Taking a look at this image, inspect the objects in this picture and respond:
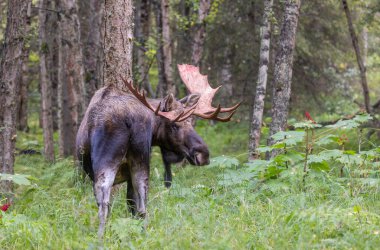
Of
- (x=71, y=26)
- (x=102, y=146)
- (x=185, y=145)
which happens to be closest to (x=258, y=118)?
(x=71, y=26)

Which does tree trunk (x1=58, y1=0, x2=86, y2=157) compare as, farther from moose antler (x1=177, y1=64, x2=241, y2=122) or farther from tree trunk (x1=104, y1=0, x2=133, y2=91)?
moose antler (x1=177, y1=64, x2=241, y2=122)

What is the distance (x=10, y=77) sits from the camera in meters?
10.7

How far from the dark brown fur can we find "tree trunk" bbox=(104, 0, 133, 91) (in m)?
1.17

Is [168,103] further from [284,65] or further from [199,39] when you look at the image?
[199,39]

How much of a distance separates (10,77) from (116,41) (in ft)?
9.70

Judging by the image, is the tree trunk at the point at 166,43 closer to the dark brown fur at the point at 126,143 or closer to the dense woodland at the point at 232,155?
the dense woodland at the point at 232,155

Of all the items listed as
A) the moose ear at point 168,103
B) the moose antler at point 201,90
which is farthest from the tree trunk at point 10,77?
the moose ear at point 168,103

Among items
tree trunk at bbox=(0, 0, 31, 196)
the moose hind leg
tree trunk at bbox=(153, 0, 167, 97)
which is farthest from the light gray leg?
tree trunk at bbox=(153, 0, 167, 97)

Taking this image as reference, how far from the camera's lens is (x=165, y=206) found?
292 inches

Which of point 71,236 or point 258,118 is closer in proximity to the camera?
point 71,236

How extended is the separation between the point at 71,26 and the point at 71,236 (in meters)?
9.81

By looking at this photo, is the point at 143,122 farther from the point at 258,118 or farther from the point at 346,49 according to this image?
the point at 346,49

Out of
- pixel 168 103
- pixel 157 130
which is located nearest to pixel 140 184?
pixel 157 130

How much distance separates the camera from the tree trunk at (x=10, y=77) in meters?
10.6
